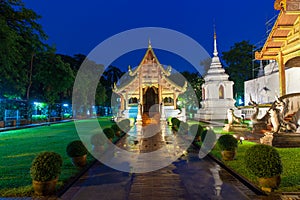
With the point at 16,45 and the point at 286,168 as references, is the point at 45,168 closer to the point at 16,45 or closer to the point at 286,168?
the point at 286,168

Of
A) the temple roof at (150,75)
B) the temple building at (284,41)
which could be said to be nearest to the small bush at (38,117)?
the temple roof at (150,75)

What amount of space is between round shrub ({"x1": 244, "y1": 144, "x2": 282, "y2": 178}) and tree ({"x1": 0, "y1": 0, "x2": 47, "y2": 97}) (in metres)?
19.1

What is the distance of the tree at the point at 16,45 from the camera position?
62.4 ft

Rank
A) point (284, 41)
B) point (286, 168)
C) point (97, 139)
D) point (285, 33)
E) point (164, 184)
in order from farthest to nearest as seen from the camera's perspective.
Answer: point (284, 41), point (285, 33), point (97, 139), point (286, 168), point (164, 184)

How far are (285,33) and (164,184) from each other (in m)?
11.0

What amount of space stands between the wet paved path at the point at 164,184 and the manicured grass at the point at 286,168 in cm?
37

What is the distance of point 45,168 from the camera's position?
470cm

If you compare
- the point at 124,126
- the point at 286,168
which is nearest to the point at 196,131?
the point at 286,168

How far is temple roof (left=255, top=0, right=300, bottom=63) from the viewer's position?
1022 centimetres

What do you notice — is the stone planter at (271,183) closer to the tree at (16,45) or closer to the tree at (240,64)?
the tree at (16,45)

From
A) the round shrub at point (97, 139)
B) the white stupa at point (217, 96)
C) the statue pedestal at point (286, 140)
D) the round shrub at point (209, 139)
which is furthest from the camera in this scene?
the white stupa at point (217, 96)

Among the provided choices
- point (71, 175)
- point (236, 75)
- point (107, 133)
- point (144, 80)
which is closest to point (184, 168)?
point (71, 175)

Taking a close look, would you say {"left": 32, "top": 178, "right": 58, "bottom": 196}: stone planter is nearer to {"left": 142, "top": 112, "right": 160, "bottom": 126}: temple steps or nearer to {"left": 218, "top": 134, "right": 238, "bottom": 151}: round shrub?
{"left": 218, "top": 134, "right": 238, "bottom": 151}: round shrub

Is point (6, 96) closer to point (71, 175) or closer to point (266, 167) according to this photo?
point (71, 175)
